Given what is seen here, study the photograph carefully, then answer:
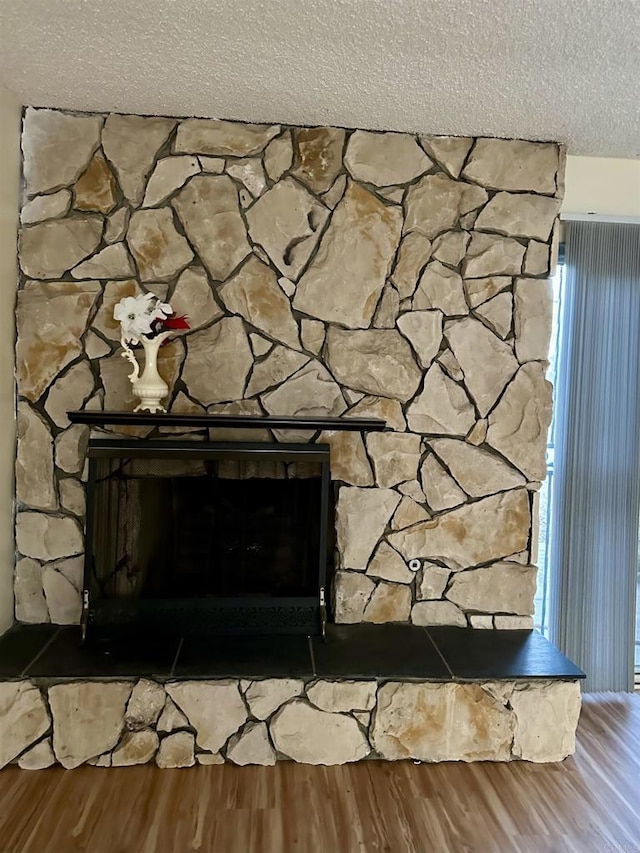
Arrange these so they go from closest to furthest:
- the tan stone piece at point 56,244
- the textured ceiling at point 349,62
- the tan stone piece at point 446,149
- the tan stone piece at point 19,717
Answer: the textured ceiling at point 349,62, the tan stone piece at point 19,717, the tan stone piece at point 56,244, the tan stone piece at point 446,149

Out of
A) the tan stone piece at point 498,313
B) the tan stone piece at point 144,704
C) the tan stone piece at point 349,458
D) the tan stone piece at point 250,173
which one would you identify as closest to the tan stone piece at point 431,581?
the tan stone piece at point 349,458

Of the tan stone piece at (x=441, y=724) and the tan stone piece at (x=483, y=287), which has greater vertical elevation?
the tan stone piece at (x=483, y=287)

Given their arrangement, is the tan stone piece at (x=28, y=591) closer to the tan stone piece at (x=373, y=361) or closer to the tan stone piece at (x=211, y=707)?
the tan stone piece at (x=211, y=707)

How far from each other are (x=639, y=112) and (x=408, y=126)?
0.89 metres

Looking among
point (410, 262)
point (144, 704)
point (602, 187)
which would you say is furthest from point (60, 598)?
point (602, 187)

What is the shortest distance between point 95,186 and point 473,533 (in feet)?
7.28

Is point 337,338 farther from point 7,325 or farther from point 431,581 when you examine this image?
point 7,325

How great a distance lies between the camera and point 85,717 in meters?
2.31

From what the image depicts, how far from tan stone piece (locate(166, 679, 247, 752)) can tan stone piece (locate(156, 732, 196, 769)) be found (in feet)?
0.13

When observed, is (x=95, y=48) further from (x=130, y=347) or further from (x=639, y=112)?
(x=639, y=112)

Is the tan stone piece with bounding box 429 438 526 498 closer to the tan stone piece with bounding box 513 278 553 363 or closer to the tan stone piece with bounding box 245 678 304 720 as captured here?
the tan stone piece with bounding box 513 278 553 363

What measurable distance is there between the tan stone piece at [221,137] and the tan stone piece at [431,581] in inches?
77.6

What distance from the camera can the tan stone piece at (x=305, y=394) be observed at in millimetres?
2836

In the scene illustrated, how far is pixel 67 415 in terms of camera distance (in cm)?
259
